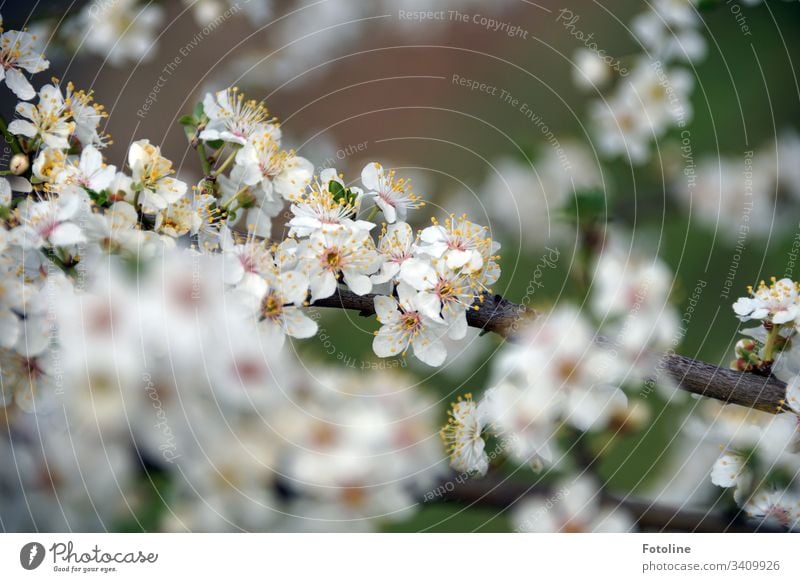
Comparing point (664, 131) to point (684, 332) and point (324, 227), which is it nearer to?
point (684, 332)

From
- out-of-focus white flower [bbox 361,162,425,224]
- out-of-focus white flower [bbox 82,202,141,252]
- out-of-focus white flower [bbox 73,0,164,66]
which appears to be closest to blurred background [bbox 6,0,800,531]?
out-of-focus white flower [bbox 73,0,164,66]

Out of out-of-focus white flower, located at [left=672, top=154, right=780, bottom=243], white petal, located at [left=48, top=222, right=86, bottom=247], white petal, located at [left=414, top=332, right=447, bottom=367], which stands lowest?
white petal, located at [left=414, top=332, right=447, bottom=367]

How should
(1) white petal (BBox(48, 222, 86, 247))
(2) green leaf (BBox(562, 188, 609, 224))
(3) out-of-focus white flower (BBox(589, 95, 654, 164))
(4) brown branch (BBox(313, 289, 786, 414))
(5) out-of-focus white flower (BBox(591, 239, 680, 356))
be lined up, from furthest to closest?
(3) out-of-focus white flower (BBox(589, 95, 654, 164)), (2) green leaf (BBox(562, 188, 609, 224)), (5) out-of-focus white flower (BBox(591, 239, 680, 356)), (4) brown branch (BBox(313, 289, 786, 414)), (1) white petal (BBox(48, 222, 86, 247))

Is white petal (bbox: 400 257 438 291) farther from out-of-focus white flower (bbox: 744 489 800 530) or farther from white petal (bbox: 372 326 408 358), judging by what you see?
out-of-focus white flower (bbox: 744 489 800 530)

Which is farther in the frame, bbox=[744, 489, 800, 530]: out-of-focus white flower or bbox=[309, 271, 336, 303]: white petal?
bbox=[744, 489, 800, 530]: out-of-focus white flower

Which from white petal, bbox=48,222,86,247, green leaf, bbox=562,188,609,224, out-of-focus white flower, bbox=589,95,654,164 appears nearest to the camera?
white petal, bbox=48,222,86,247

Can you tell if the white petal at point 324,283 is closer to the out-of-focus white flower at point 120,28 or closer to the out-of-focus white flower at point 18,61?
the out-of-focus white flower at point 18,61
